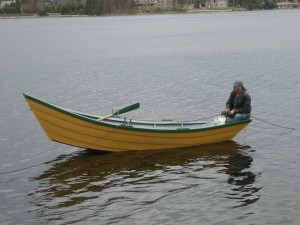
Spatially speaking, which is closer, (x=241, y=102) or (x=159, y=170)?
(x=159, y=170)

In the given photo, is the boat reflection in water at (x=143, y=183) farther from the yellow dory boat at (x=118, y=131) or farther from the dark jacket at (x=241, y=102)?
the dark jacket at (x=241, y=102)

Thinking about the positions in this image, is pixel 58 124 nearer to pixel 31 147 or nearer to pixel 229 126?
pixel 31 147

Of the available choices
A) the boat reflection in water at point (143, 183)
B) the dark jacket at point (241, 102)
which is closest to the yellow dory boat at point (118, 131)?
the boat reflection in water at point (143, 183)

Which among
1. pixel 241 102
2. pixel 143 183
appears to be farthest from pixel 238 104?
pixel 143 183

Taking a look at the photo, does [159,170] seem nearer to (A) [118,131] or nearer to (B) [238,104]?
(A) [118,131]

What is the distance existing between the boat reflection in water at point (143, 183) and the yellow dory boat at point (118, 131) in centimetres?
47

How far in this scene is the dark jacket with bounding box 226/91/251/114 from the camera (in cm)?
2322

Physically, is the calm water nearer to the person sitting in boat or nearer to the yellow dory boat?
the yellow dory boat

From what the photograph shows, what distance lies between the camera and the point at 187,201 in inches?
679

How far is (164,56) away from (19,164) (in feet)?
179

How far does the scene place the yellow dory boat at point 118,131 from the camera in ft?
69.4

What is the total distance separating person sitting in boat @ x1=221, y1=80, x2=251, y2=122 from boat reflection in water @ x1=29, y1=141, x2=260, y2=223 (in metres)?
1.56

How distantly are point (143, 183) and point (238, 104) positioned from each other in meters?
7.13

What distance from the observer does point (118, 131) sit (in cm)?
2189
